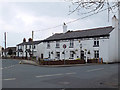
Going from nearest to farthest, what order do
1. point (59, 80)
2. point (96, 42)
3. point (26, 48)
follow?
point (59, 80), point (96, 42), point (26, 48)

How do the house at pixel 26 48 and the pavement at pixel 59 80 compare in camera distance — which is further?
the house at pixel 26 48

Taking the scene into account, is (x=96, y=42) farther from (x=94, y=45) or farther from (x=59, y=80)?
(x=59, y=80)

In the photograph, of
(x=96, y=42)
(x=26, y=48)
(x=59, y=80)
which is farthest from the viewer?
(x=26, y=48)

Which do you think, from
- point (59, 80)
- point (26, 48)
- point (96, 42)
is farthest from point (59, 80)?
point (26, 48)

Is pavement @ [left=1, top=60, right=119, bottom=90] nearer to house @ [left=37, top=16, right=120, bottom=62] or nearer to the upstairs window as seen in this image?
house @ [left=37, top=16, right=120, bottom=62]

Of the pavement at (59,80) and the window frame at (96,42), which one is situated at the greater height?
the window frame at (96,42)

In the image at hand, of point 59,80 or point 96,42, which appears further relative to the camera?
point 96,42

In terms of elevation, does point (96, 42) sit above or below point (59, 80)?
above

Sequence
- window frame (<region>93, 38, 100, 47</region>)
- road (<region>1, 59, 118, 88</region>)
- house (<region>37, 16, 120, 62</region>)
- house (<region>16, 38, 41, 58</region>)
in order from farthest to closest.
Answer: house (<region>16, 38, 41, 58</region>), window frame (<region>93, 38, 100, 47</region>), house (<region>37, 16, 120, 62</region>), road (<region>1, 59, 118, 88</region>)

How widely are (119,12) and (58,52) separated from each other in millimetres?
31453

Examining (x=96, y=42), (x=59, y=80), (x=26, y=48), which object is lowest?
(x=59, y=80)

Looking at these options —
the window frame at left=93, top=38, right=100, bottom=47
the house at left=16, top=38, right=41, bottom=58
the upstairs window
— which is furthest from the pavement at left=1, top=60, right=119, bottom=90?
the house at left=16, top=38, right=41, bottom=58

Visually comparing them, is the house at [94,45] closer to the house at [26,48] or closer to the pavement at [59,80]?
the pavement at [59,80]

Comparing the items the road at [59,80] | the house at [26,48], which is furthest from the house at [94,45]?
the house at [26,48]
